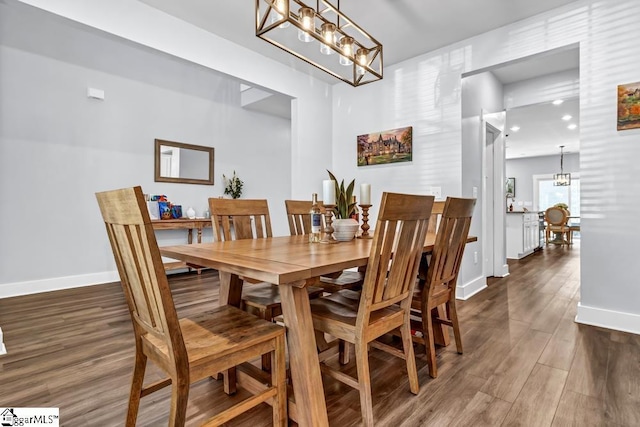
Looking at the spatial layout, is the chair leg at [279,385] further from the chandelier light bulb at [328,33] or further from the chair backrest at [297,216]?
the chandelier light bulb at [328,33]

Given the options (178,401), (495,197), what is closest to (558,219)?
(495,197)

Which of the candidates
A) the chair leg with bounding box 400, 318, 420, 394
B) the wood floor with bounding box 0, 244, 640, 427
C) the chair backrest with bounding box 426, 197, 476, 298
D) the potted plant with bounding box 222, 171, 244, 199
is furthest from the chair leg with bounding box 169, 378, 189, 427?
the potted plant with bounding box 222, 171, 244, 199

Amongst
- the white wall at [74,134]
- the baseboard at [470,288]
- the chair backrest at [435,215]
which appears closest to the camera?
the chair backrest at [435,215]

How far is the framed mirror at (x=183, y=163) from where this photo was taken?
4449 mm

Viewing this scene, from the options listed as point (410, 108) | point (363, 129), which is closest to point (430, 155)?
point (410, 108)

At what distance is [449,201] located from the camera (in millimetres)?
1694

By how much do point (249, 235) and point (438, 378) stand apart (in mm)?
1460

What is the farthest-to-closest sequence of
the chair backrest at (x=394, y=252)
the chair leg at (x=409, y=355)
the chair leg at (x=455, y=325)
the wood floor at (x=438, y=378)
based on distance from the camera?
the chair leg at (x=455, y=325)
the chair leg at (x=409, y=355)
the wood floor at (x=438, y=378)
the chair backrest at (x=394, y=252)

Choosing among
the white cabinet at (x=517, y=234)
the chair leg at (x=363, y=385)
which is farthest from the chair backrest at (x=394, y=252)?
the white cabinet at (x=517, y=234)

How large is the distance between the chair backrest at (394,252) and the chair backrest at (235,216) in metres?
1.08

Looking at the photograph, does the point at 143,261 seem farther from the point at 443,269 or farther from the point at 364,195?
the point at 443,269

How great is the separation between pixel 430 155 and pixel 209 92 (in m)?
3.48

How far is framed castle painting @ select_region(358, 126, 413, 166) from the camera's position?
370 cm

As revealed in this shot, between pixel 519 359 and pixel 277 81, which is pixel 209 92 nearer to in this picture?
pixel 277 81
